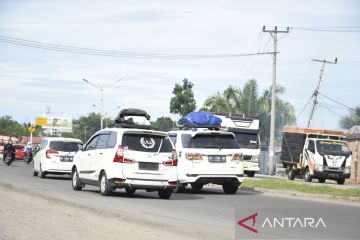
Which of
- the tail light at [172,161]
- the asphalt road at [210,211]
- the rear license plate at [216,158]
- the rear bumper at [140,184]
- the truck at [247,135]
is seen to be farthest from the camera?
the truck at [247,135]

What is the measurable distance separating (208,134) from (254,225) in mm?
9894

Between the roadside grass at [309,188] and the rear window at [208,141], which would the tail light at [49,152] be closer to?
the roadside grass at [309,188]

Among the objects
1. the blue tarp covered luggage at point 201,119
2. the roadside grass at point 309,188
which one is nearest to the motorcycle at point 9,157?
the blue tarp covered luggage at point 201,119

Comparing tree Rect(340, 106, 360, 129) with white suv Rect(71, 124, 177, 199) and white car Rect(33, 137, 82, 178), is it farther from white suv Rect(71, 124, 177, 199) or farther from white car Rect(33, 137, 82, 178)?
white suv Rect(71, 124, 177, 199)

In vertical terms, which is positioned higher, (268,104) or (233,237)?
(268,104)

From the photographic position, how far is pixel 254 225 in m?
13.0

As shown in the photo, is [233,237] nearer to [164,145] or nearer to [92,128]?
[164,145]

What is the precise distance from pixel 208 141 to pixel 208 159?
0.65 metres

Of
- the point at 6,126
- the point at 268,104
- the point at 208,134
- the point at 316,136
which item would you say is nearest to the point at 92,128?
the point at 6,126

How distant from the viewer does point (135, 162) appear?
63.5 feet

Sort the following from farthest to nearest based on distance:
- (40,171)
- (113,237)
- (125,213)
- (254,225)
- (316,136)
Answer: (316,136), (40,171), (125,213), (254,225), (113,237)

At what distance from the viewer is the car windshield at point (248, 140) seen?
122 feet

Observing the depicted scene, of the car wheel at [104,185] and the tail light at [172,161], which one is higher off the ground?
the tail light at [172,161]

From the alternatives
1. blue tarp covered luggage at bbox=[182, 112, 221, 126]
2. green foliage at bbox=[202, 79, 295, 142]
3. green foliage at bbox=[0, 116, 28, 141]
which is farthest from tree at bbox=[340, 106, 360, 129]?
blue tarp covered luggage at bbox=[182, 112, 221, 126]
